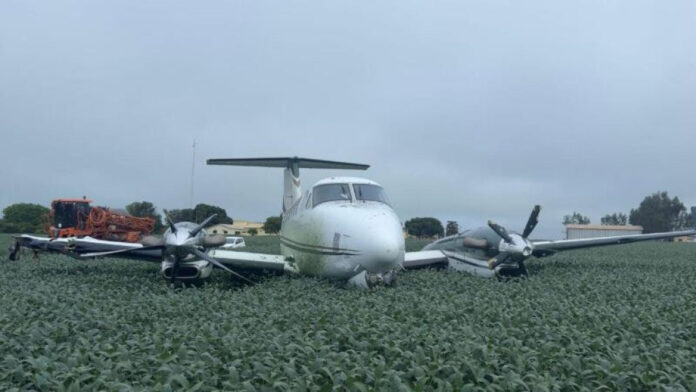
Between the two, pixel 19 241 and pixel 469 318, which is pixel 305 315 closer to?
pixel 469 318

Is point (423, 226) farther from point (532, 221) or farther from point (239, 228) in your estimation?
point (532, 221)

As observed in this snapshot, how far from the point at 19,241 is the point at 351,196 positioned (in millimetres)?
12445

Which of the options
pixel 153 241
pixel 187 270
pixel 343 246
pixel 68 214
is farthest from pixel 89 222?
pixel 343 246

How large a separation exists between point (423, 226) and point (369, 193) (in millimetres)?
69811

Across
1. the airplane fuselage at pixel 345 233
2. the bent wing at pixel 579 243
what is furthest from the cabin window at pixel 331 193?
the bent wing at pixel 579 243

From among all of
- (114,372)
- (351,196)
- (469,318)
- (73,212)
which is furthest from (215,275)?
(73,212)

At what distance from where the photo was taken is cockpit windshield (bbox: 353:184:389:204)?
15381mm

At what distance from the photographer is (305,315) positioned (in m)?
9.25

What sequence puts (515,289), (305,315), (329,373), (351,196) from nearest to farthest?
1. (329,373)
2. (305,315)
3. (515,289)
4. (351,196)

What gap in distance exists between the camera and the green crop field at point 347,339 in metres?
5.83

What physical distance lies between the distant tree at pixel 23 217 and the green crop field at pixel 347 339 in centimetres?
8511

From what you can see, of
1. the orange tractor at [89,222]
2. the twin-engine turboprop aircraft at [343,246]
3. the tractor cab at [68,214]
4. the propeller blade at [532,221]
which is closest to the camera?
the twin-engine turboprop aircraft at [343,246]

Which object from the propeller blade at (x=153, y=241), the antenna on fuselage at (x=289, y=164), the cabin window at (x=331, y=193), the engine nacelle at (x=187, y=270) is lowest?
the engine nacelle at (x=187, y=270)

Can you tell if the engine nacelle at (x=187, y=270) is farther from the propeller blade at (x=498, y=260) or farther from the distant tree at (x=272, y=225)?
the distant tree at (x=272, y=225)
